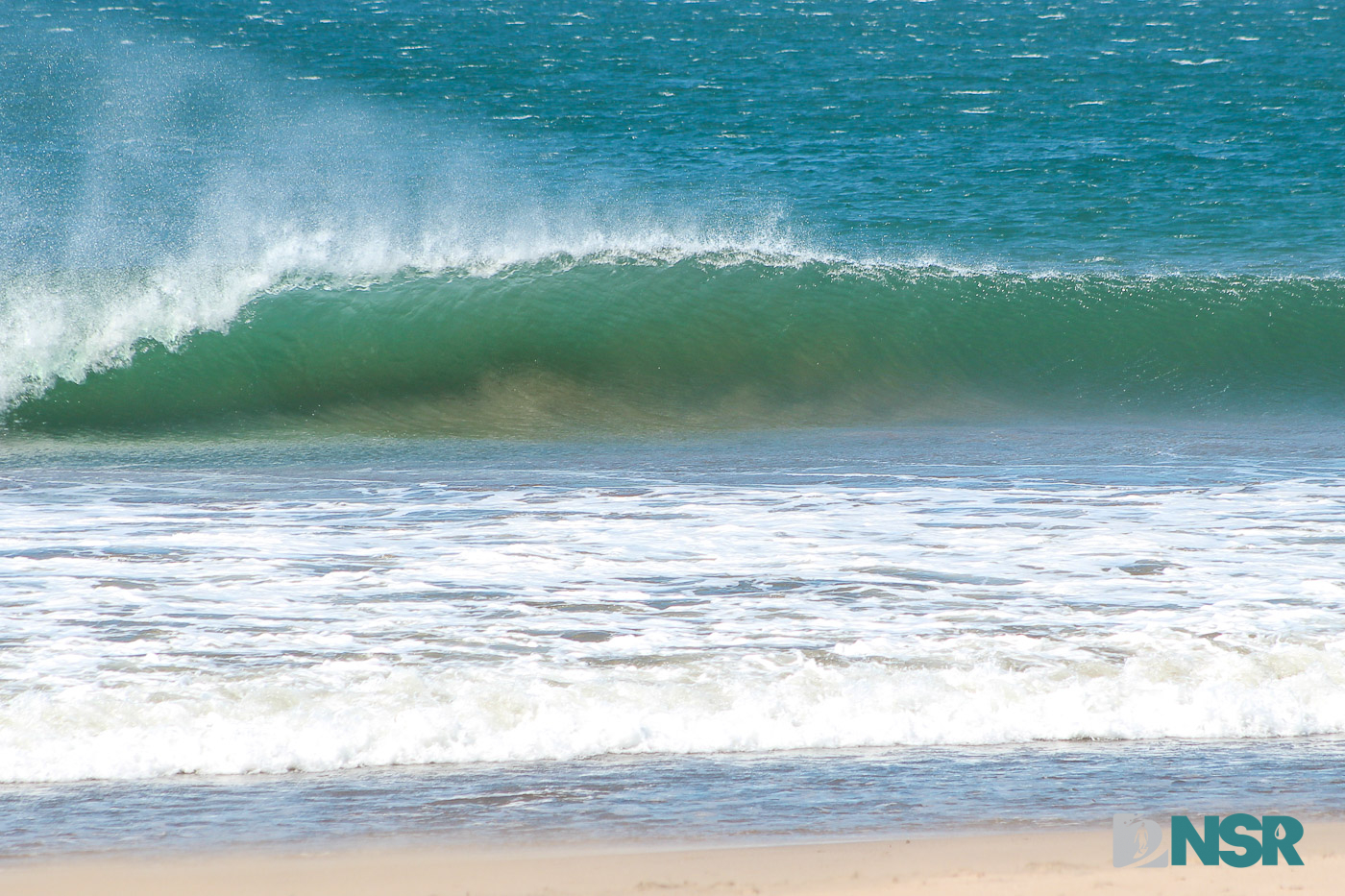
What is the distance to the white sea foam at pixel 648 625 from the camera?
9.14 ft

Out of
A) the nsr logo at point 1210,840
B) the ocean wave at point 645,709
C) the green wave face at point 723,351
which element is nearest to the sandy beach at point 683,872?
the nsr logo at point 1210,840

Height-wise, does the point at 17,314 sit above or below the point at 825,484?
above

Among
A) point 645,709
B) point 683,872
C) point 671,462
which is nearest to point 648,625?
point 645,709

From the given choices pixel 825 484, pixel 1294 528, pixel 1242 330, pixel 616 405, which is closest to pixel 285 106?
pixel 616 405

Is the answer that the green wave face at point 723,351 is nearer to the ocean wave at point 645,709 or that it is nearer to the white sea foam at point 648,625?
the white sea foam at point 648,625

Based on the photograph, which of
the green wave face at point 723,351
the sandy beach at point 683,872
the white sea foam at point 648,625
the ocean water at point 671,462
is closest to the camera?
the sandy beach at point 683,872

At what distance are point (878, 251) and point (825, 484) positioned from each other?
7670 millimetres

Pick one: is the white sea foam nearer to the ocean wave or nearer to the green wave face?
the ocean wave

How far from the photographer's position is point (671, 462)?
6.36 metres

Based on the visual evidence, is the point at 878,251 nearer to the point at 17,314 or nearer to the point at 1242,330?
the point at 1242,330

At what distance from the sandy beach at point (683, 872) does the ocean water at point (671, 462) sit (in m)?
0.09

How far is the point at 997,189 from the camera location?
15.2 meters

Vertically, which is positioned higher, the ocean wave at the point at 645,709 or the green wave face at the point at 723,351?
the green wave face at the point at 723,351

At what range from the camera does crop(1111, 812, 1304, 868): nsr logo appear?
2.13m
